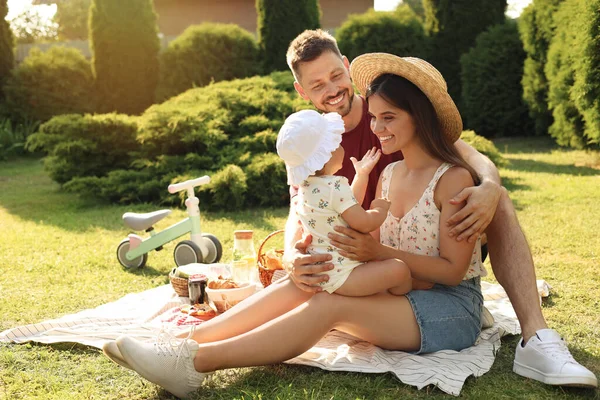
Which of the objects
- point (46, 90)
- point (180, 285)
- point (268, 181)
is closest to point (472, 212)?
point (180, 285)

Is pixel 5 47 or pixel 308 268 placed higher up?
pixel 5 47

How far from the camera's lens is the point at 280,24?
12.3 metres

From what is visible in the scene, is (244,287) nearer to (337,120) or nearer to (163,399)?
(163,399)

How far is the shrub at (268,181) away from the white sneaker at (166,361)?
15.8 feet

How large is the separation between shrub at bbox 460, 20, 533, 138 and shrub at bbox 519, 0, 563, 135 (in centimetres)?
65

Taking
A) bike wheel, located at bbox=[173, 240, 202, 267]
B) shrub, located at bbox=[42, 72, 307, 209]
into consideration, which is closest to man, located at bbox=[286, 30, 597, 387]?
bike wheel, located at bbox=[173, 240, 202, 267]

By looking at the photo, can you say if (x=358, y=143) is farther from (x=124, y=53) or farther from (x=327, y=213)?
(x=124, y=53)

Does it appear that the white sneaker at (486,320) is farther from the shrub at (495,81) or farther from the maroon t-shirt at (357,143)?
the shrub at (495,81)

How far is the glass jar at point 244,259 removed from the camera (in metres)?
Answer: 3.93

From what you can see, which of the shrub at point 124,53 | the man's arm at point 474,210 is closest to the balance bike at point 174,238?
the man's arm at point 474,210

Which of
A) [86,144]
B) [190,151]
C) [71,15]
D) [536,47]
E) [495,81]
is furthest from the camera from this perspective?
[71,15]

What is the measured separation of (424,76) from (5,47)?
1247 centimetres

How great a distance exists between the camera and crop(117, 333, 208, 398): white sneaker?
256cm

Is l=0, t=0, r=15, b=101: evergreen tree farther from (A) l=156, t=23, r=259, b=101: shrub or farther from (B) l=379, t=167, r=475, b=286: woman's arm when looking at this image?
(B) l=379, t=167, r=475, b=286: woman's arm
